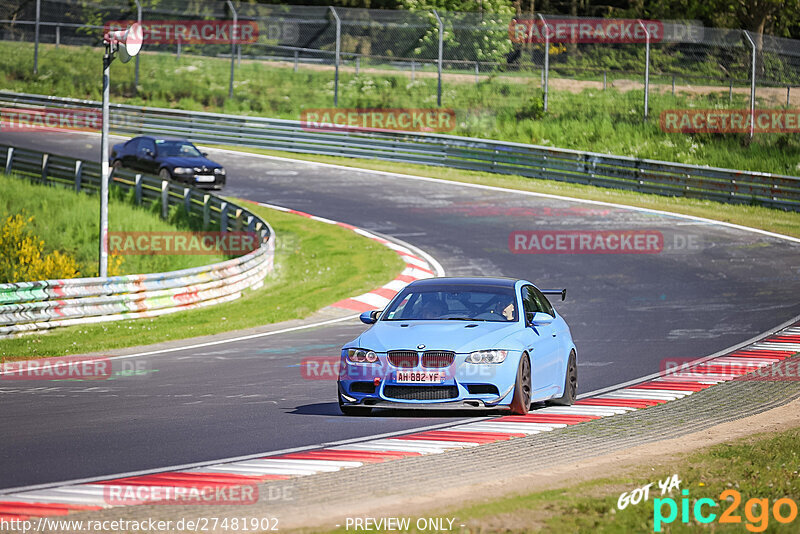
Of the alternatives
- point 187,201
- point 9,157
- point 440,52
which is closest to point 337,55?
point 440,52

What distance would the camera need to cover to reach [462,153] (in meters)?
38.2

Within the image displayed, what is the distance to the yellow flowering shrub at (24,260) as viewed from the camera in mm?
23578

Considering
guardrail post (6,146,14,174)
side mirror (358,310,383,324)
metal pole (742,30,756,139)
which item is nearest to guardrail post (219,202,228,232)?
guardrail post (6,146,14,174)

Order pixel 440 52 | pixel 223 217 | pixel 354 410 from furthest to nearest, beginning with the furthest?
pixel 440 52, pixel 223 217, pixel 354 410

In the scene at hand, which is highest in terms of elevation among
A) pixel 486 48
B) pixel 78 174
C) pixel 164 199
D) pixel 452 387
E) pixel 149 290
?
pixel 486 48

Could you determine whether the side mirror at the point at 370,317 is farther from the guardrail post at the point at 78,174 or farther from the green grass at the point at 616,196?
the guardrail post at the point at 78,174

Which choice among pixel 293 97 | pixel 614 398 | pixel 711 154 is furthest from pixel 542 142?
pixel 614 398

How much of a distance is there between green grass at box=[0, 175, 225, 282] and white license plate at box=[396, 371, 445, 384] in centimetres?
1625

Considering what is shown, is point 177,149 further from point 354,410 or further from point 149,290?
point 354,410

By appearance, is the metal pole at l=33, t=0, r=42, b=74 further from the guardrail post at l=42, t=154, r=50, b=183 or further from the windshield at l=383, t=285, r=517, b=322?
the windshield at l=383, t=285, r=517, b=322

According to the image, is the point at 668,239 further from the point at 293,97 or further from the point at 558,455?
the point at 293,97

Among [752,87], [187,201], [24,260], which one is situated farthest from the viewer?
[752,87]

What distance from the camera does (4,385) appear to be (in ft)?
45.4

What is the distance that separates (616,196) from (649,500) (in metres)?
26.3
